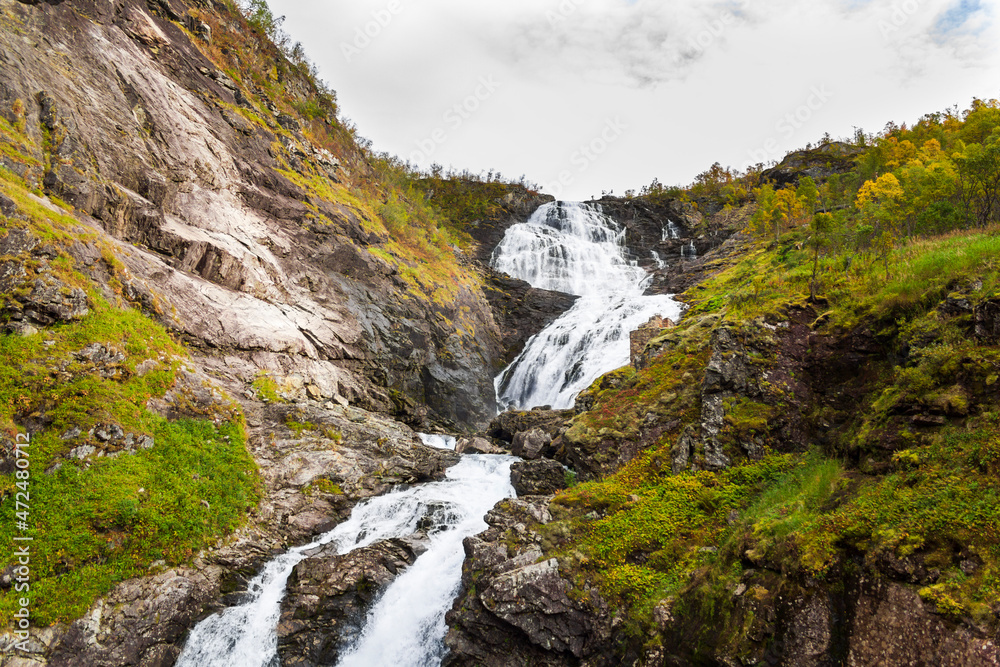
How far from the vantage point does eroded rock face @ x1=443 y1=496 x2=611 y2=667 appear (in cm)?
817

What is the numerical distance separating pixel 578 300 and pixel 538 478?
25929 mm

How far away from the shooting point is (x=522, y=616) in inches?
335

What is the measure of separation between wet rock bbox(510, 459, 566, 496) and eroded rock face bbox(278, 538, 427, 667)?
13.8ft

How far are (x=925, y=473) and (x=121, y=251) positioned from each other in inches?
842

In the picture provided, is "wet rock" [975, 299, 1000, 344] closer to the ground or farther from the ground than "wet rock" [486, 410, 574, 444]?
farther from the ground

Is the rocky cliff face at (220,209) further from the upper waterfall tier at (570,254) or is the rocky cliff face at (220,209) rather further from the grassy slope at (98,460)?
the upper waterfall tier at (570,254)

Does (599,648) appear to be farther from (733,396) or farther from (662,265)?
(662,265)

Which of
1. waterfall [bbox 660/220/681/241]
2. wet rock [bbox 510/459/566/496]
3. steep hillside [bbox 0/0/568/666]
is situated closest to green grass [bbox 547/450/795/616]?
wet rock [bbox 510/459/566/496]

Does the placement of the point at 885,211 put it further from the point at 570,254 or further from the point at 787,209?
the point at 570,254

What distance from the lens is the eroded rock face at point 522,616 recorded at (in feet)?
26.8

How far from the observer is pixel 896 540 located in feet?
18.5

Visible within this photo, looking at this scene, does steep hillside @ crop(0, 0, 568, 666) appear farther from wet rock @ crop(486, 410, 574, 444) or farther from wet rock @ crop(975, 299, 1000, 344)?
wet rock @ crop(975, 299, 1000, 344)

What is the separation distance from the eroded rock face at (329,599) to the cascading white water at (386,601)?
8.9 inches

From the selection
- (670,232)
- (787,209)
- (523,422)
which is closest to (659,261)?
(670,232)
